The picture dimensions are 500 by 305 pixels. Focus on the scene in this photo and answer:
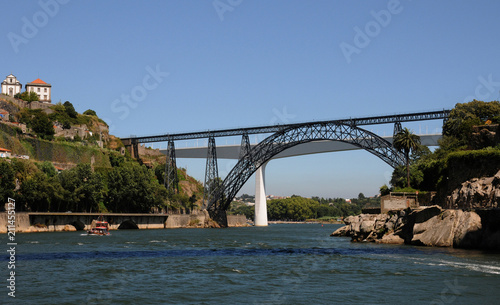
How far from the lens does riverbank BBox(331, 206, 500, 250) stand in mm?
36125

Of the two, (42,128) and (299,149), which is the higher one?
(42,128)

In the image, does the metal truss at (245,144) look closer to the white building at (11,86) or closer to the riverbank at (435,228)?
the riverbank at (435,228)

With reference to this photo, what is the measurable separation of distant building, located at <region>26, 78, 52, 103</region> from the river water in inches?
3570

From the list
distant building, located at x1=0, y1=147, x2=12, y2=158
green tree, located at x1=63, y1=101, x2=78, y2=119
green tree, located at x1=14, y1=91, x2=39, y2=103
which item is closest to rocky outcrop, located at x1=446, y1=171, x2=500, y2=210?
distant building, located at x1=0, y1=147, x2=12, y2=158

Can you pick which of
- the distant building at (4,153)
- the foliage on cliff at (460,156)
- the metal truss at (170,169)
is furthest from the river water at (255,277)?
the metal truss at (170,169)

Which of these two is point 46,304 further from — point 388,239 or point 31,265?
point 388,239

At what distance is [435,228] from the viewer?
40.2 meters

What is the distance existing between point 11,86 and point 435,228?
4164 inches

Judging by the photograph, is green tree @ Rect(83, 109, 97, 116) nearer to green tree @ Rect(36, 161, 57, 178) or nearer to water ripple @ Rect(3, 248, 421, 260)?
green tree @ Rect(36, 161, 57, 178)

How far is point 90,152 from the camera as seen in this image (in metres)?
92.8

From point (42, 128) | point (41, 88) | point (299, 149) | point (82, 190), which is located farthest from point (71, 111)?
point (299, 149)

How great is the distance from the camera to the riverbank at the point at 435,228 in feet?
119

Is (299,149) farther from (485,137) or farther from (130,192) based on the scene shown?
(485,137)

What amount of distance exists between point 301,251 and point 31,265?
19163 millimetres
